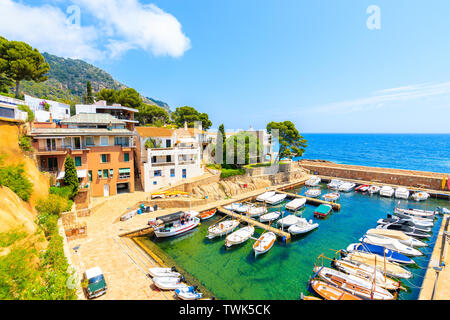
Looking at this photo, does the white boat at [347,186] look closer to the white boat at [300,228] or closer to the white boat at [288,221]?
the white boat at [300,228]

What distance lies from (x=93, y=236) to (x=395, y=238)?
3555 centimetres

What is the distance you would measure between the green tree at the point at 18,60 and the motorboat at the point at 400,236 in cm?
5916

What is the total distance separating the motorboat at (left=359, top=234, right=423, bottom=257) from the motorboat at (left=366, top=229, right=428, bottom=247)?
76 centimetres

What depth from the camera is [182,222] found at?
1150 inches

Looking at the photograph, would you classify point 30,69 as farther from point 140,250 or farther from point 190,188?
point 140,250

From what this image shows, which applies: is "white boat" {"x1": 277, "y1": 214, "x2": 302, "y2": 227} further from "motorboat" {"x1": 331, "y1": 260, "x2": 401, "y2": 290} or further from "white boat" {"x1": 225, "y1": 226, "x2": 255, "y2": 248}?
"motorboat" {"x1": 331, "y1": 260, "x2": 401, "y2": 290}

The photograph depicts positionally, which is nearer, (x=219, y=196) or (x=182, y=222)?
(x=182, y=222)

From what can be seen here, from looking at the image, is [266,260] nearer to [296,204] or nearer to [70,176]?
[296,204]

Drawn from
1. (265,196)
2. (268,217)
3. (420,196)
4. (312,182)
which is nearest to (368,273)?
(268,217)

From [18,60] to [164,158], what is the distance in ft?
95.7

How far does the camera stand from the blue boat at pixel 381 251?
900 inches

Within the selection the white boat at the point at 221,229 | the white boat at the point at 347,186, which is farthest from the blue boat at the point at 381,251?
the white boat at the point at 347,186

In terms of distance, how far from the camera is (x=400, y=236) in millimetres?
26312
